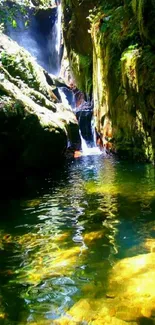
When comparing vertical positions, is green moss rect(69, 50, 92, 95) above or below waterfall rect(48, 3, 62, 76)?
below

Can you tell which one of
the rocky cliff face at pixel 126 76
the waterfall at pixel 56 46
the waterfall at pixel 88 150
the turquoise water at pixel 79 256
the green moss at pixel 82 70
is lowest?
the turquoise water at pixel 79 256

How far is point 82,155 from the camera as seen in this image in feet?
55.1

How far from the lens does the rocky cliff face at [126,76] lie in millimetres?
10766

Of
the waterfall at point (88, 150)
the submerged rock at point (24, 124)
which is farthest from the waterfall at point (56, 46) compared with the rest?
the submerged rock at point (24, 124)

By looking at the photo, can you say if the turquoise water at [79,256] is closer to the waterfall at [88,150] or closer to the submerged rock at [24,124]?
the submerged rock at [24,124]

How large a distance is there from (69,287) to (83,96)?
20253 mm

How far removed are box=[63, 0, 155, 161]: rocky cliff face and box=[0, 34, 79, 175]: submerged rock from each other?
94.7 inches

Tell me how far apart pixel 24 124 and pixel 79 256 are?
21.7 ft

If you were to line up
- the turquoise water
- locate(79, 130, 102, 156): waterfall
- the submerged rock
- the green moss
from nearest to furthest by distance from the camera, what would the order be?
the turquoise water → the submerged rock → locate(79, 130, 102, 156): waterfall → the green moss

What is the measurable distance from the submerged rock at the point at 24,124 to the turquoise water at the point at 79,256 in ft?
6.57

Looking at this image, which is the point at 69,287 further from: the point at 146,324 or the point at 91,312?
the point at 146,324

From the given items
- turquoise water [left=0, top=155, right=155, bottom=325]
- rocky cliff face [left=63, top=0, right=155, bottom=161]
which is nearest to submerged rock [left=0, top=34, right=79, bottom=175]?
turquoise water [left=0, top=155, right=155, bottom=325]

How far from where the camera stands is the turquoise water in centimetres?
337

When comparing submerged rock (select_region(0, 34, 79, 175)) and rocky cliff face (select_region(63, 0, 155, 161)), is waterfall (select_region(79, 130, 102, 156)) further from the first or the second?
submerged rock (select_region(0, 34, 79, 175))
